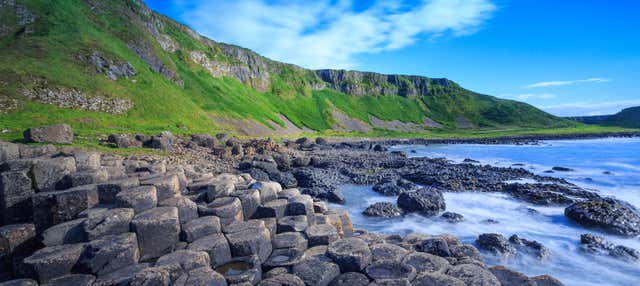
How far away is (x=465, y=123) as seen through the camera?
167m

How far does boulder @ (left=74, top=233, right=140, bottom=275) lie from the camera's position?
6.14 m

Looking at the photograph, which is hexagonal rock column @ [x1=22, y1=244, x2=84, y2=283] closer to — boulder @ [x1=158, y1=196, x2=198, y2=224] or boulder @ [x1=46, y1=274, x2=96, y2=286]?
boulder @ [x1=46, y1=274, x2=96, y2=286]

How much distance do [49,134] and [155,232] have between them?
22191mm

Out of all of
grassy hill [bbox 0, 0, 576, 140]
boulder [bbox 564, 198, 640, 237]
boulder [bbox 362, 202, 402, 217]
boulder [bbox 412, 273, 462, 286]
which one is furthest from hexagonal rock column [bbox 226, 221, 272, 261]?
grassy hill [bbox 0, 0, 576, 140]

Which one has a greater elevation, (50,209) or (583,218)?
(50,209)

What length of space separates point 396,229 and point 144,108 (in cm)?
4852

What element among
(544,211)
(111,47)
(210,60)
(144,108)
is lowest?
(544,211)

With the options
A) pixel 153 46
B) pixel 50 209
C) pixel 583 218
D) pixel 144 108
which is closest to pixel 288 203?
pixel 50 209

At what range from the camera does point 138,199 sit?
7594 millimetres

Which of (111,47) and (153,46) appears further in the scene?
(153,46)

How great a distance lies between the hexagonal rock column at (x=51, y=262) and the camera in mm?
5930

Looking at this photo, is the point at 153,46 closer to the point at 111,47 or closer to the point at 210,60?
the point at 111,47

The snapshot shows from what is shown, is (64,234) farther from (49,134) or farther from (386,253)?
(49,134)

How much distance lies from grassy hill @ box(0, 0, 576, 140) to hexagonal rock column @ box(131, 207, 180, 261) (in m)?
27.7
